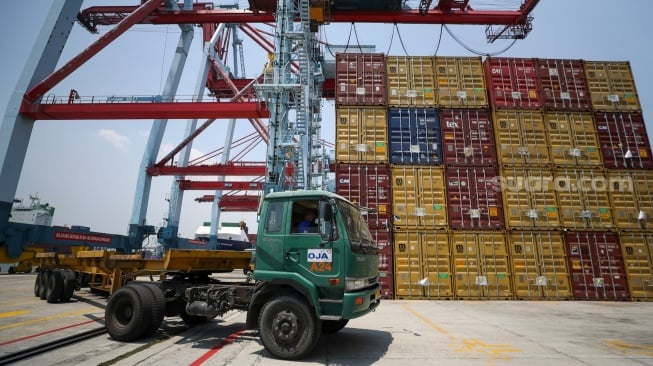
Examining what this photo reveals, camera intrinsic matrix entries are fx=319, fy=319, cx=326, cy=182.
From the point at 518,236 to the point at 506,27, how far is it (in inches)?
607

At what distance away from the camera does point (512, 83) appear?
14781 mm

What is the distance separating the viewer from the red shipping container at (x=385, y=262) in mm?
12562

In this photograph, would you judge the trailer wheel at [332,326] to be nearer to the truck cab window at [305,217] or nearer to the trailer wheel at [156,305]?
the truck cab window at [305,217]

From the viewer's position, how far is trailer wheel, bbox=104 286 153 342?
6.38 metres

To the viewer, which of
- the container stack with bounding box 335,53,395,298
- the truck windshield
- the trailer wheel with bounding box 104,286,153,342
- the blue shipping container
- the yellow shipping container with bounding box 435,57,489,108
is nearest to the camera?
the truck windshield

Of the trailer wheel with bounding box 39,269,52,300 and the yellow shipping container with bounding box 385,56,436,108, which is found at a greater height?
the yellow shipping container with bounding box 385,56,436,108

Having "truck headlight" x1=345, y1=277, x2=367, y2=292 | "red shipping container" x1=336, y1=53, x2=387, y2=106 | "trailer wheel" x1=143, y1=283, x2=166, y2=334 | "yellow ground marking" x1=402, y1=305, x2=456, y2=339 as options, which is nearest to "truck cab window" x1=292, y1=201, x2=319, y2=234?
"truck headlight" x1=345, y1=277, x2=367, y2=292

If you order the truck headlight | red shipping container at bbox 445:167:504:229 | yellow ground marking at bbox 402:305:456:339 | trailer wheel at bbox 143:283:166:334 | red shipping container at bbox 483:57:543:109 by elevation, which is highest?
red shipping container at bbox 483:57:543:109

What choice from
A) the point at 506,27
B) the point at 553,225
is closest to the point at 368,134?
the point at 553,225

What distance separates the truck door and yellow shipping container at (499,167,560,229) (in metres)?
10.5

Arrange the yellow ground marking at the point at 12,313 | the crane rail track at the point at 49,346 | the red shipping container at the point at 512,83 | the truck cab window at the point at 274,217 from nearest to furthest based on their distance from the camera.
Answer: the crane rail track at the point at 49,346 → the truck cab window at the point at 274,217 → the yellow ground marking at the point at 12,313 → the red shipping container at the point at 512,83

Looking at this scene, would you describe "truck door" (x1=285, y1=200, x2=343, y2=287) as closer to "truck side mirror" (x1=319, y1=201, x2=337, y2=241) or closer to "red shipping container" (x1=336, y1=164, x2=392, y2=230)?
"truck side mirror" (x1=319, y1=201, x2=337, y2=241)

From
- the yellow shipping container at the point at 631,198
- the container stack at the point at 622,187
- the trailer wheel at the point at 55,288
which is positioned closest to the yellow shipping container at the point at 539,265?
the container stack at the point at 622,187

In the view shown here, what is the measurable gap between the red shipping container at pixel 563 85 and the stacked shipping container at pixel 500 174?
52mm
